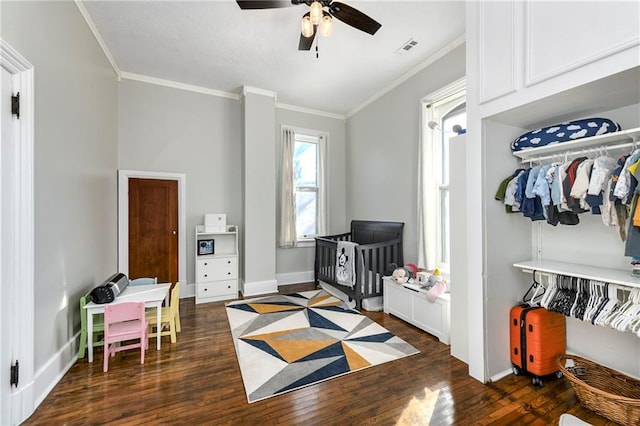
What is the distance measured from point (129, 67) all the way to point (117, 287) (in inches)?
118

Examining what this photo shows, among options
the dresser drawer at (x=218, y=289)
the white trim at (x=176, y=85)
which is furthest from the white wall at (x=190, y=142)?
the dresser drawer at (x=218, y=289)

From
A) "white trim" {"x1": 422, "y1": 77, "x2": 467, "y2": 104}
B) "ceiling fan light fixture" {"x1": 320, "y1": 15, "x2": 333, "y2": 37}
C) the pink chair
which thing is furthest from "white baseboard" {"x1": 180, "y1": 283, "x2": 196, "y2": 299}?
"white trim" {"x1": 422, "y1": 77, "x2": 467, "y2": 104}

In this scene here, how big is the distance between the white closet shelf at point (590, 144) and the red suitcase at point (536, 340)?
1.19 meters

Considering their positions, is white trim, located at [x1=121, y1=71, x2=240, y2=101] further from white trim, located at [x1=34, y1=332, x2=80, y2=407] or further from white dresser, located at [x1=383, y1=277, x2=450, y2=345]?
white dresser, located at [x1=383, y1=277, x2=450, y2=345]

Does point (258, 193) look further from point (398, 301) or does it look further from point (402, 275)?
point (398, 301)

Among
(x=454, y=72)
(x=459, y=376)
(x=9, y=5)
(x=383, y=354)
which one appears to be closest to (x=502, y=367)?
(x=459, y=376)

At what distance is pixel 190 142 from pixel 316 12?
3029 millimetres

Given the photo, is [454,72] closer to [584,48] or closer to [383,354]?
[584,48]

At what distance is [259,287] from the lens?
4.25 meters

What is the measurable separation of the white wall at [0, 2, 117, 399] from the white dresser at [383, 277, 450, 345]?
313cm

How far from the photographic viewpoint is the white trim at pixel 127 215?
3.75 metres

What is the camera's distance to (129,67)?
12.0 feet

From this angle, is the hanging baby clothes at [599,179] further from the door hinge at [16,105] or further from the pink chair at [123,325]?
the door hinge at [16,105]

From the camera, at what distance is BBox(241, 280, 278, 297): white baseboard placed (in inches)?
164
